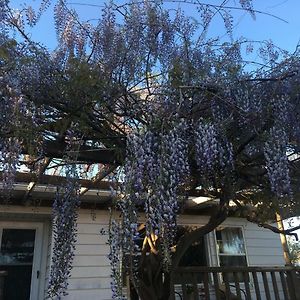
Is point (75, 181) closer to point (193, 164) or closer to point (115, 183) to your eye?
point (115, 183)

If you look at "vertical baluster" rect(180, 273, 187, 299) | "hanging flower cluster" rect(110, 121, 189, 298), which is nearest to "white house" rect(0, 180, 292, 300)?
"vertical baluster" rect(180, 273, 187, 299)

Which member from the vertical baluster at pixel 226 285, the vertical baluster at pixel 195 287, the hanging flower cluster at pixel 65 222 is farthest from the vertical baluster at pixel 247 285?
the hanging flower cluster at pixel 65 222

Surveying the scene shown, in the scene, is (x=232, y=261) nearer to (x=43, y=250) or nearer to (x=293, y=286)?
(x=293, y=286)

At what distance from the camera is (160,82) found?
3850 mm

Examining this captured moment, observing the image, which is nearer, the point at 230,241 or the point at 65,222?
the point at 65,222

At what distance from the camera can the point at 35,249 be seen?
295 inches

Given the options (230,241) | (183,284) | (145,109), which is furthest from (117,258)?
(230,241)

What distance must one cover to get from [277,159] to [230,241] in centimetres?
642

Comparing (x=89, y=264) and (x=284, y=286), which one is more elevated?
(x=89, y=264)

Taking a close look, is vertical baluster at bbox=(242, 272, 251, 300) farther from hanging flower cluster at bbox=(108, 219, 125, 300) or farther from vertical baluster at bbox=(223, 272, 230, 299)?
hanging flower cluster at bbox=(108, 219, 125, 300)

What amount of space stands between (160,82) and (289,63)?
1218 mm

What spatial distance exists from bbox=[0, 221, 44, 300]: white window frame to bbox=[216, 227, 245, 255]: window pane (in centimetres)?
405

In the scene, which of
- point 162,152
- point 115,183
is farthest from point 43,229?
point 162,152

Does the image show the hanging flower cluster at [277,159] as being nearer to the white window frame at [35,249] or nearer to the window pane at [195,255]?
the white window frame at [35,249]
